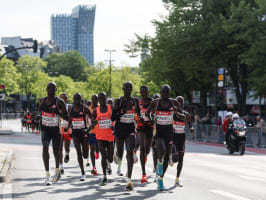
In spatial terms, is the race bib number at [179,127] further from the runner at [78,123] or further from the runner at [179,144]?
the runner at [78,123]

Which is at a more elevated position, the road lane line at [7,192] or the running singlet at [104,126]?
the running singlet at [104,126]

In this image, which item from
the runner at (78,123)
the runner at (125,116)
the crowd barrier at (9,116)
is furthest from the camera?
the crowd barrier at (9,116)

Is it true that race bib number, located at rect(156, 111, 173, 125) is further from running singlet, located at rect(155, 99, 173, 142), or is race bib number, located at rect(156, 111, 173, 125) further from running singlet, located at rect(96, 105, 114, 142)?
running singlet, located at rect(96, 105, 114, 142)

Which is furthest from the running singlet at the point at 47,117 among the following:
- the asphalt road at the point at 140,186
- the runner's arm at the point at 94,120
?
the asphalt road at the point at 140,186

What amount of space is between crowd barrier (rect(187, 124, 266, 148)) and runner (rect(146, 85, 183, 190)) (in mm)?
16485

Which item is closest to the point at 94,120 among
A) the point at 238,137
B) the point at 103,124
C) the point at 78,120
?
the point at 103,124

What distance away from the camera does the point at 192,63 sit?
3656 centimetres

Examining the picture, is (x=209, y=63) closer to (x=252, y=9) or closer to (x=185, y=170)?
(x=252, y=9)

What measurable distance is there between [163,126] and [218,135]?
68.2 ft

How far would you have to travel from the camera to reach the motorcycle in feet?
69.6

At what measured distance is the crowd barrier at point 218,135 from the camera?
25.9m

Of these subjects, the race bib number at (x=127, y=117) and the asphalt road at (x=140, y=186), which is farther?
the race bib number at (x=127, y=117)

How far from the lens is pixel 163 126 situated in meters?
9.66

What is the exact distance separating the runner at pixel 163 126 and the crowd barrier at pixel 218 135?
54.1 ft
